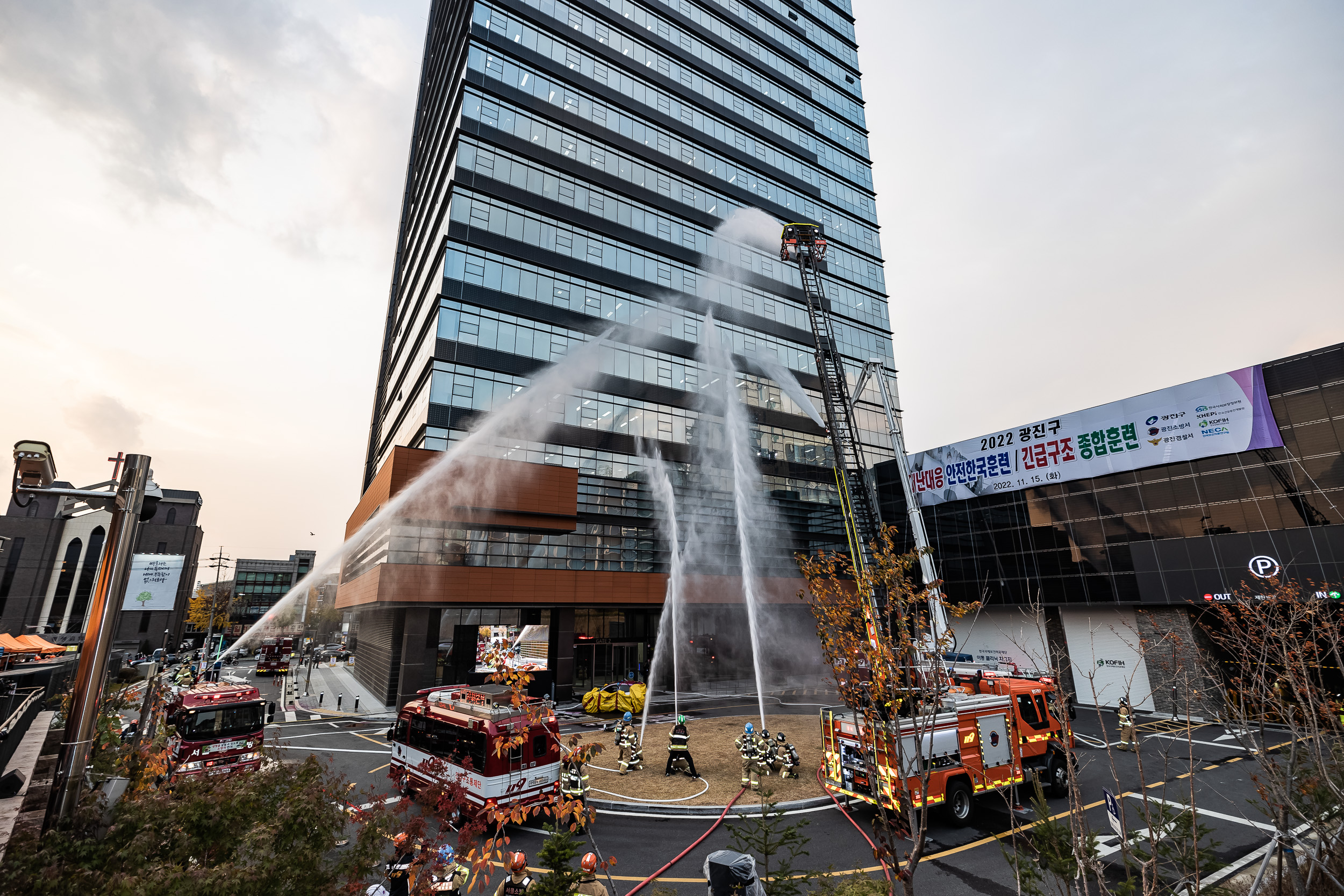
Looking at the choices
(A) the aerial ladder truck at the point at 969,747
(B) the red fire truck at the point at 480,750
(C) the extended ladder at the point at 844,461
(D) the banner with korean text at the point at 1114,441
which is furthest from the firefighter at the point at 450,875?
(D) the banner with korean text at the point at 1114,441

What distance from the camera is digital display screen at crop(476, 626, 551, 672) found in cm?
3175

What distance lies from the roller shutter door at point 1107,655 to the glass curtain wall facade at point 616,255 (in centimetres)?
1766

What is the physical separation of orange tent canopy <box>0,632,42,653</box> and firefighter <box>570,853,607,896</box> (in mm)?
34318

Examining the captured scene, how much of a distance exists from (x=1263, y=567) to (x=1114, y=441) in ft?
27.0

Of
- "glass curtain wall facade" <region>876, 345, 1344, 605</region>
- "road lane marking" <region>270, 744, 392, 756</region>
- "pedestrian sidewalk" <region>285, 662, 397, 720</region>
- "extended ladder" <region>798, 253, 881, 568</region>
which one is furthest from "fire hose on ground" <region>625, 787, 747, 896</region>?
"pedestrian sidewalk" <region>285, 662, 397, 720</region>

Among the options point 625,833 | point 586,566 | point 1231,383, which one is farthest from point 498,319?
point 1231,383

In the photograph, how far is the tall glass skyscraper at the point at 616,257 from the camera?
116 ft

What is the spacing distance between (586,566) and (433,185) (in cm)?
3215

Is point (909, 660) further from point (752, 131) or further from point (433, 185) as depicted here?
point (752, 131)

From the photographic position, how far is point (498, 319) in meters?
35.8

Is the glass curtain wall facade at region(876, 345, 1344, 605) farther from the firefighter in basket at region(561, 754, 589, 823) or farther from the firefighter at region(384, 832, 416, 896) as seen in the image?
the firefighter at region(384, 832, 416, 896)

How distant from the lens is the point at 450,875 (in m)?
7.44

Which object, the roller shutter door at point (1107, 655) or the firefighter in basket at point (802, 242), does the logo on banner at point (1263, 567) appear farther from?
the firefighter in basket at point (802, 242)

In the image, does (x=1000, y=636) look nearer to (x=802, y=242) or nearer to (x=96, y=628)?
(x=802, y=242)
